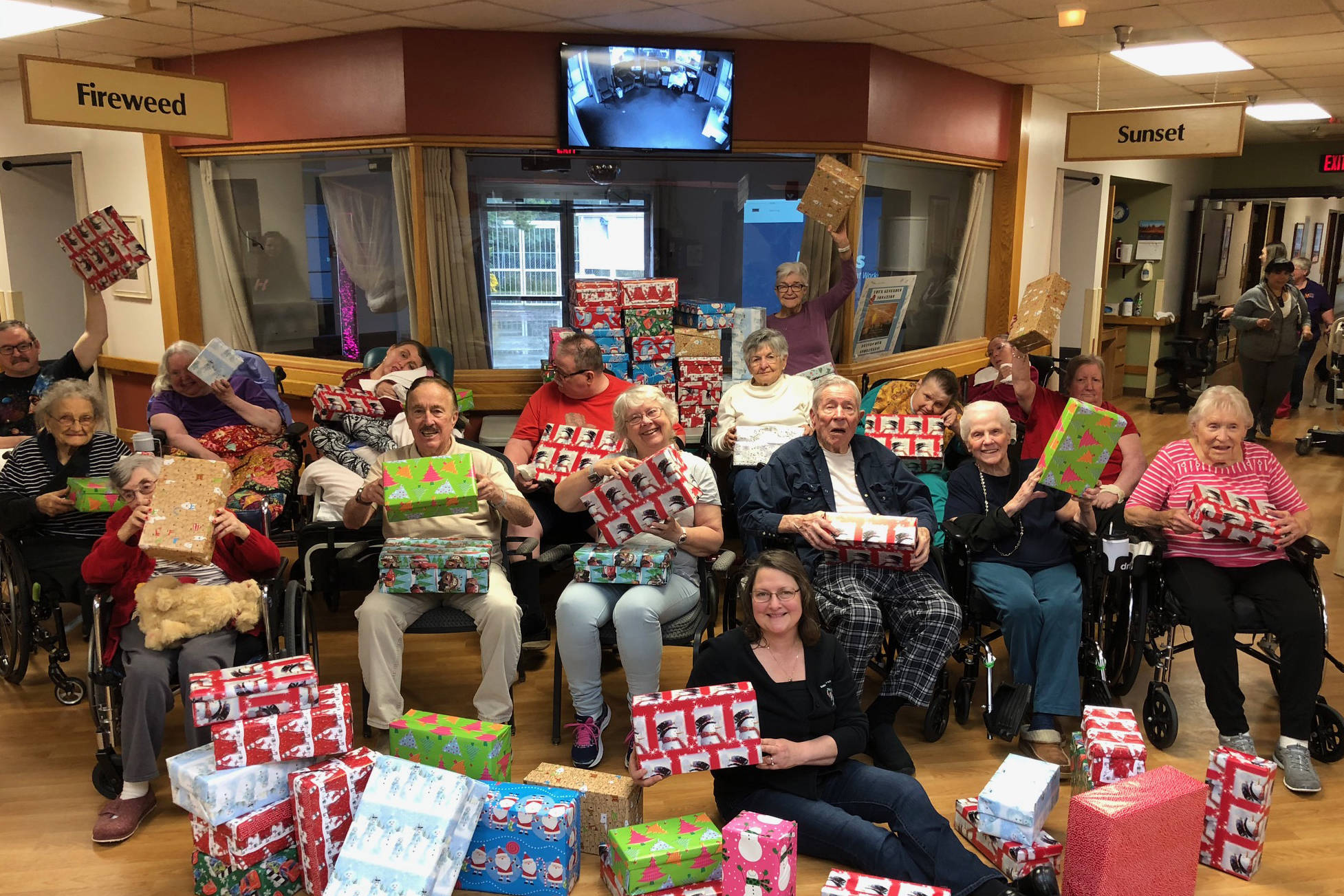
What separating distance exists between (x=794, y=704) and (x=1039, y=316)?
2.26m

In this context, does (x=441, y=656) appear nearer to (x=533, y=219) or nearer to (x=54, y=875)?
(x=54, y=875)

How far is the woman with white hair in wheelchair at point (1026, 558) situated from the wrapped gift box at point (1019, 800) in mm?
595

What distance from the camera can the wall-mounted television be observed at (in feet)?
18.1

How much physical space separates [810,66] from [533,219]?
180 centimetres

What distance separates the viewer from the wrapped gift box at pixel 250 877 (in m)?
2.62

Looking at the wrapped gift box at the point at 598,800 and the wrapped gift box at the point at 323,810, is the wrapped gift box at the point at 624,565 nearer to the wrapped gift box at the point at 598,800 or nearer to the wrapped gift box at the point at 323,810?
the wrapped gift box at the point at 598,800

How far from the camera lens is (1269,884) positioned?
9.02 ft

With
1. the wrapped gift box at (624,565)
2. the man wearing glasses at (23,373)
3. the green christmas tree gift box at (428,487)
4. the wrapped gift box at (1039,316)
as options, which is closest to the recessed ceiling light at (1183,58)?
the wrapped gift box at (1039,316)

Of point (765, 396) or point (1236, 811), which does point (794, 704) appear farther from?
point (765, 396)

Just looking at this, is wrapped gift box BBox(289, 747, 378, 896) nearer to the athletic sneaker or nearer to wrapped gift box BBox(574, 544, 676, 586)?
the athletic sneaker

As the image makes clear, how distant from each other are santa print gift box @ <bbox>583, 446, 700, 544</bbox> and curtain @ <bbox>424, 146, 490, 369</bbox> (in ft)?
8.91

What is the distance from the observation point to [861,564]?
3.59m

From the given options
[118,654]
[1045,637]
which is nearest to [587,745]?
[118,654]

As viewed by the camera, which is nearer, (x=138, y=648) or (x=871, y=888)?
(x=871, y=888)
